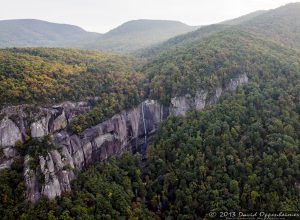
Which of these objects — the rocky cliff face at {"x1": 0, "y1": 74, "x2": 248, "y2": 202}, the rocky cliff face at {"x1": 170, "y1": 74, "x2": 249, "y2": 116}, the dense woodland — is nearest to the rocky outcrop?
Result: the rocky cliff face at {"x1": 0, "y1": 74, "x2": 248, "y2": 202}

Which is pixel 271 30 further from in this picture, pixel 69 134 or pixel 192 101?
pixel 69 134

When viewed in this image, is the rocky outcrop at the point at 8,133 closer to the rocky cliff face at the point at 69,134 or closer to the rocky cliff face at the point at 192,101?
the rocky cliff face at the point at 69,134

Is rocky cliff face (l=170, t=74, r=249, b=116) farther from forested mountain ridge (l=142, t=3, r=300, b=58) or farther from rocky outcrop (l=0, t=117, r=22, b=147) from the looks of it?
rocky outcrop (l=0, t=117, r=22, b=147)

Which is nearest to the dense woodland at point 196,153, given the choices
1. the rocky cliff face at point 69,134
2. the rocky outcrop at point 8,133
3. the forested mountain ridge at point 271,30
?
the rocky cliff face at point 69,134

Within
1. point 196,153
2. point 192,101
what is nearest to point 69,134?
point 196,153

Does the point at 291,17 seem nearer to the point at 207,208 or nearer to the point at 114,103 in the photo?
the point at 114,103
